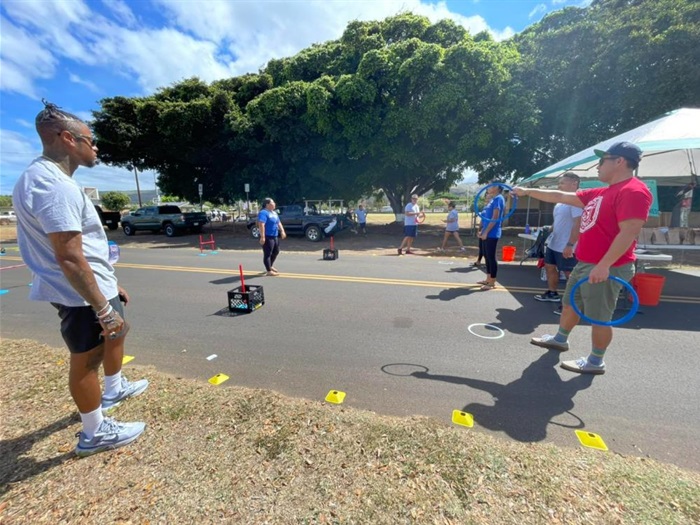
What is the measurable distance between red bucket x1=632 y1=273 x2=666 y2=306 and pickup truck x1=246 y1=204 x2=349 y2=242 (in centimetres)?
1187

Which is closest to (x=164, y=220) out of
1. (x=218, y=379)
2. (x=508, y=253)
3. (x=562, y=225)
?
(x=508, y=253)

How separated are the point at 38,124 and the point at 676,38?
19.8 metres

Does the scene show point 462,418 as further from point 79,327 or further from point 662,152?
point 662,152

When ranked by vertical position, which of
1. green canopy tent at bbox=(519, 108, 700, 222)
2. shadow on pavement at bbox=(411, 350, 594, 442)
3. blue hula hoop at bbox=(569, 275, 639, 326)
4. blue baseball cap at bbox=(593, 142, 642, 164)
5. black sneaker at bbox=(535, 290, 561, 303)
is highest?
green canopy tent at bbox=(519, 108, 700, 222)

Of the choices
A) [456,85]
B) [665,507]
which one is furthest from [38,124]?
[456,85]

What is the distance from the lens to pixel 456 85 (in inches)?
598

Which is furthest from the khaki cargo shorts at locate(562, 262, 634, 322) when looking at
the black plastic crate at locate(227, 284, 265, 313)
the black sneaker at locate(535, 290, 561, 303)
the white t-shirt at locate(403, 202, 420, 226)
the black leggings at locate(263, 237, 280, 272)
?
the white t-shirt at locate(403, 202, 420, 226)

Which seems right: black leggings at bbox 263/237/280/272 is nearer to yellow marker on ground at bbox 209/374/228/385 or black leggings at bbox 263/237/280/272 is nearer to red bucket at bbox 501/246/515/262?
yellow marker on ground at bbox 209/374/228/385

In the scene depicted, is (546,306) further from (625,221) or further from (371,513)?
(371,513)

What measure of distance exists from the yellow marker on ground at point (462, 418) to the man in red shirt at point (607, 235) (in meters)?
1.46

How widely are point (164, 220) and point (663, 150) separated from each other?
2171 cm

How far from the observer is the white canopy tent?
18.8 feet

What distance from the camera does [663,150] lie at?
607 cm

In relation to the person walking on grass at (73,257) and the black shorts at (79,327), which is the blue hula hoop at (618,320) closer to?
the person walking on grass at (73,257)
